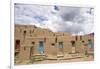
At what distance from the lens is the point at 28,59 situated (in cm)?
178

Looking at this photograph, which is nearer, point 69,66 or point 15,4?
point 15,4

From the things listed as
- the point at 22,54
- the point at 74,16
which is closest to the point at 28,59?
the point at 22,54

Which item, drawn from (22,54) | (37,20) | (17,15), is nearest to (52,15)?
(37,20)

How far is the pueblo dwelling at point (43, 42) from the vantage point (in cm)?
176

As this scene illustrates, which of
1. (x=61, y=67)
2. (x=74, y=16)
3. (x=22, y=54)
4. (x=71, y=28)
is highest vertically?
(x=74, y=16)

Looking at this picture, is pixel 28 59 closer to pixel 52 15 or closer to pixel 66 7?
pixel 52 15

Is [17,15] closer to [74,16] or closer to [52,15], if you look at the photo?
[52,15]

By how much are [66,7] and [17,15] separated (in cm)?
48

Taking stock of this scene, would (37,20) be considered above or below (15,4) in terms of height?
below

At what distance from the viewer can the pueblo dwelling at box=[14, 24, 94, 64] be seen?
5.76 ft

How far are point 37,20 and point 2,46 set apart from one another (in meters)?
0.39

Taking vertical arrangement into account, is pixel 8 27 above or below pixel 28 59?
above

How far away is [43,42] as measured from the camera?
183 centimetres

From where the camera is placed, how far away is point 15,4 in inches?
68.4
